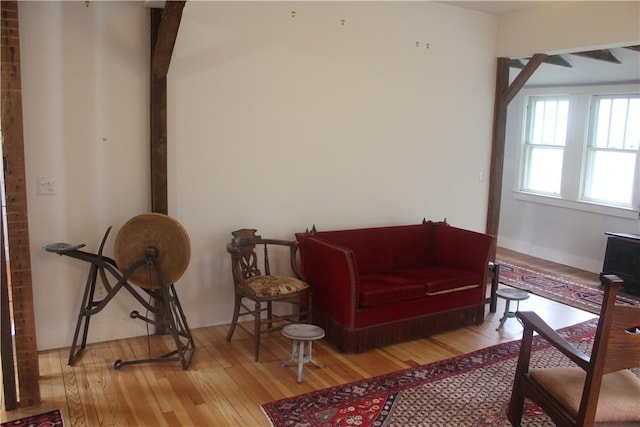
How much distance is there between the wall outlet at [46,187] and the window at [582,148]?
5720 mm

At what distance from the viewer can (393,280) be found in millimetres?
3977

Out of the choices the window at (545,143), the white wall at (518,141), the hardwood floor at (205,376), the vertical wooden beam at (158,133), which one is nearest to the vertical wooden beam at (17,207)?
the hardwood floor at (205,376)

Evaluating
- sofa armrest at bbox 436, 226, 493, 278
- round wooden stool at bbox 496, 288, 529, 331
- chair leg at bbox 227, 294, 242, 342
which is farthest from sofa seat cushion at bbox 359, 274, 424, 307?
chair leg at bbox 227, 294, 242, 342

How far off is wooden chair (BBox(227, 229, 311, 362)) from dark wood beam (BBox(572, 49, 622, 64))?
358cm

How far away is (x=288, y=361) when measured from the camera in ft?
11.4

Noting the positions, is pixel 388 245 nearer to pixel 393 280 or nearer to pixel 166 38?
pixel 393 280

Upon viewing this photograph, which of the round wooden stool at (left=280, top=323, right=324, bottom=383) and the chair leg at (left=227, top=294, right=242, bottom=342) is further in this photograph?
the chair leg at (left=227, top=294, right=242, bottom=342)

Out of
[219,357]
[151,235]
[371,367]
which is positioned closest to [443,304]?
[371,367]

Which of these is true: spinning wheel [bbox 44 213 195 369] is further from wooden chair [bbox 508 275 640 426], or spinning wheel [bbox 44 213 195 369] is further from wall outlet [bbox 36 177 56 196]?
wooden chair [bbox 508 275 640 426]

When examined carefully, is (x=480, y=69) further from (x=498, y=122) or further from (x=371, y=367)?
(x=371, y=367)

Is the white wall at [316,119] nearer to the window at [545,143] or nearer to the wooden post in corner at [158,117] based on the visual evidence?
the wooden post in corner at [158,117]

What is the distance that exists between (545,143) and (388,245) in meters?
3.62

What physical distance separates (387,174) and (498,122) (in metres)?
1.51

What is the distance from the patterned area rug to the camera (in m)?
5.02
